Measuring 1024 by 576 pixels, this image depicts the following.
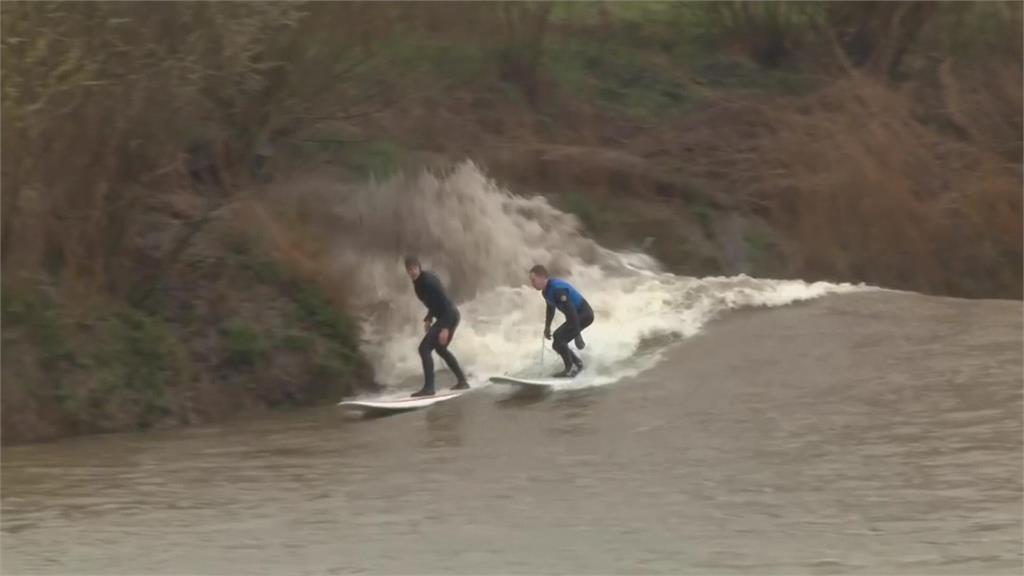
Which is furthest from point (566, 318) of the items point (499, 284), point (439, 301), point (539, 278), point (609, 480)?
point (609, 480)

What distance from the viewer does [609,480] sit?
476 inches

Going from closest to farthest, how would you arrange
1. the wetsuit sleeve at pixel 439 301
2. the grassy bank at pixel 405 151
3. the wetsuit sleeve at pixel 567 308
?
the grassy bank at pixel 405 151, the wetsuit sleeve at pixel 439 301, the wetsuit sleeve at pixel 567 308

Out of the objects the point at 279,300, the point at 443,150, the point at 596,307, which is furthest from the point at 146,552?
the point at 443,150

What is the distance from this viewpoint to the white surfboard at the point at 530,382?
16484mm

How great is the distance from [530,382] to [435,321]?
120 centimetres

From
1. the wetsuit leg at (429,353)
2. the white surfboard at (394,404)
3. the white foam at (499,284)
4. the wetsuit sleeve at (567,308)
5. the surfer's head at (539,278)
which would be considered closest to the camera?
the white surfboard at (394,404)

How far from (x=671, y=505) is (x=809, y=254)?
15721 mm

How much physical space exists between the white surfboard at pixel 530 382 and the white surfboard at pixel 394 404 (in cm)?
59

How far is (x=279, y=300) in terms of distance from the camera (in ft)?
60.5

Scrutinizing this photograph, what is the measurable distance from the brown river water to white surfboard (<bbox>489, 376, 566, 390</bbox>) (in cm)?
17

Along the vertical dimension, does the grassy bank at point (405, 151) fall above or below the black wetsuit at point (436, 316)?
above

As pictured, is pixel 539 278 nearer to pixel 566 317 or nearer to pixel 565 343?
pixel 566 317

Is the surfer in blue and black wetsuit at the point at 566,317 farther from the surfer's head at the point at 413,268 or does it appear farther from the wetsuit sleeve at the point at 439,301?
the surfer's head at the point at 413,268

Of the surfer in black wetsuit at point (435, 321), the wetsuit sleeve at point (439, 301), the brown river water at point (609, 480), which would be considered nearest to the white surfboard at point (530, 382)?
the brown river water at point (609, 480)
